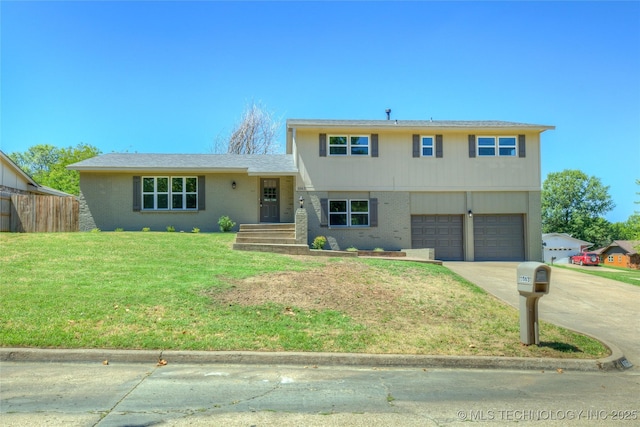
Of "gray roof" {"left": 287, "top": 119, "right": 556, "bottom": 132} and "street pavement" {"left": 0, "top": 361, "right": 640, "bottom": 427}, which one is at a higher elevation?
"gray roof" {"left": 287, "top": 119, "right": 556, "bottom": 132}

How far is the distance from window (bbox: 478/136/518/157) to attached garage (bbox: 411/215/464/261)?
3.42m

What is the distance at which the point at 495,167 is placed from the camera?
70.4ft

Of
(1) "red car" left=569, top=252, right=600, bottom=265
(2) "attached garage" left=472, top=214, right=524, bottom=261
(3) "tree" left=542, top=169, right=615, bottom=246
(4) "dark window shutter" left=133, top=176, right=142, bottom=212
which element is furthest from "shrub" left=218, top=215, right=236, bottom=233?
(3) "tree" left=542, top=169, right=615, bottom=246

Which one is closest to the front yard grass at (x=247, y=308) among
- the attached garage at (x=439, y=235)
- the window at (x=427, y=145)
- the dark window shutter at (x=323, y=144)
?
the attached garage at (x=439, y=235)

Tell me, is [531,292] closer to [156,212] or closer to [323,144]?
[323,144]

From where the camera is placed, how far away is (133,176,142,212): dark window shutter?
2066 cm

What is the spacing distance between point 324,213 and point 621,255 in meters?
58.9

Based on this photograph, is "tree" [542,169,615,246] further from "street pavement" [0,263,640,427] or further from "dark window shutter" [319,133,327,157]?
"street pavement" [0,263,640,427]

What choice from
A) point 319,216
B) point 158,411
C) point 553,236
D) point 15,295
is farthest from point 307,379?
point 553,236

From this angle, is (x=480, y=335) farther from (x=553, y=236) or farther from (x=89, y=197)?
(x=553, y=236)

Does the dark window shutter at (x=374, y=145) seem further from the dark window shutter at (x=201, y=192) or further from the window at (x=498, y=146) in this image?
the dark window shutter at (x=201, y=192)

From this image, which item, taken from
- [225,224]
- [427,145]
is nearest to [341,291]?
[225,224]

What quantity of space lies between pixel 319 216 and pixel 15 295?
1336cm

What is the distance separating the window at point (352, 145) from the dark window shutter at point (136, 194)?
8.93 m
